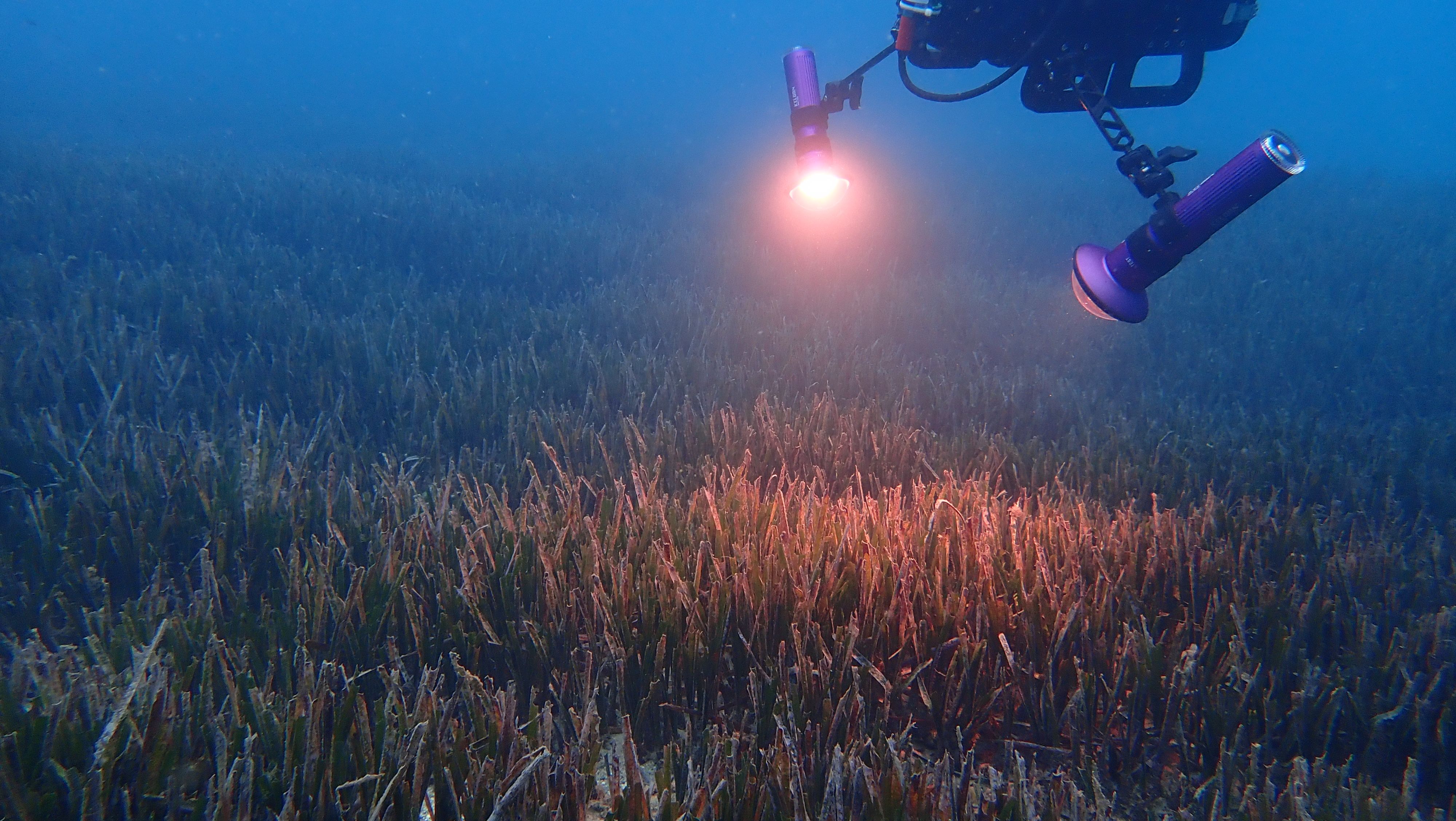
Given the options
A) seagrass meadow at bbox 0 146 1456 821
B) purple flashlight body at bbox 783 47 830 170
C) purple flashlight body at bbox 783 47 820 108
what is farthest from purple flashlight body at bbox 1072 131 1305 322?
purple flashlight body at bbox 783 47 820 108

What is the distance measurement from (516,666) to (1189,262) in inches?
355

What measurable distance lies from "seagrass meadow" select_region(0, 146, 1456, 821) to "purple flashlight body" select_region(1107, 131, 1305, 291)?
971mm

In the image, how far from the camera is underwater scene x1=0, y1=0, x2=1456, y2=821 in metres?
1.40

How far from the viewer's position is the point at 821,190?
355cm

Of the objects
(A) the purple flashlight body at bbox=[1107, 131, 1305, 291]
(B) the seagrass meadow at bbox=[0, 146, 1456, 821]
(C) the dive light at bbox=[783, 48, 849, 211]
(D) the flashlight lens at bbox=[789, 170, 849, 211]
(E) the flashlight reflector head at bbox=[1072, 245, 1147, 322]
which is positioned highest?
(C) the dive light at bbox=[783, 48, 849, 211]

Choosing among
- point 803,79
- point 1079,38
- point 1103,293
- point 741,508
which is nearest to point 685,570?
point 741,508

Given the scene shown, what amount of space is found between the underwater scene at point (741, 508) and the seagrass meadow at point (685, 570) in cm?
2

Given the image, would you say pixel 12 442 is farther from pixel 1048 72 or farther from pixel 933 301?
pixel 933 301

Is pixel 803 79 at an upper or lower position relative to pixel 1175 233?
upper

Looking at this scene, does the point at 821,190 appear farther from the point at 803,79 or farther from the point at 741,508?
the point at 741,508

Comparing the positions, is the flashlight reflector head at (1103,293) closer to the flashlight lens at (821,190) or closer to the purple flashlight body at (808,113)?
the flashlight lens at (821,190)

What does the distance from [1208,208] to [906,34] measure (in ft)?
4.80

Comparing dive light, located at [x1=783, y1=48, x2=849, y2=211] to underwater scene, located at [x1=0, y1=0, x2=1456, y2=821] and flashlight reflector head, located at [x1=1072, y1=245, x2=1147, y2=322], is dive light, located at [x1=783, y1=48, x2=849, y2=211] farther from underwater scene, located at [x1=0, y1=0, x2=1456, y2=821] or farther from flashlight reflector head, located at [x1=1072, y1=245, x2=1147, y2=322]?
flashlight reflector head, located at [x1=1072, y1=245, x2=1147, y2=322]

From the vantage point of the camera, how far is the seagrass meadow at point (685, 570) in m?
1.36
